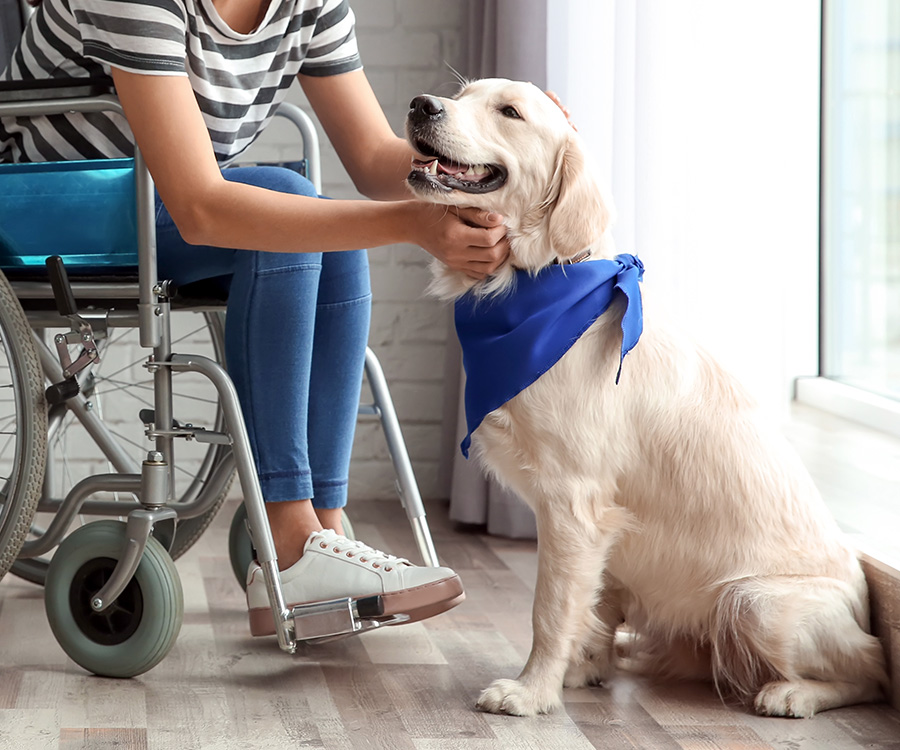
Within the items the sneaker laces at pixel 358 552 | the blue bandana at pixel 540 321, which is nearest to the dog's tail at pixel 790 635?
the blue bandana at pixel 540 321

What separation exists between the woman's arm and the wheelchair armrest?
1.6 inches

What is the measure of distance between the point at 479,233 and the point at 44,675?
890mm

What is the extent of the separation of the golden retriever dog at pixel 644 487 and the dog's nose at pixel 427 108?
0.20ft

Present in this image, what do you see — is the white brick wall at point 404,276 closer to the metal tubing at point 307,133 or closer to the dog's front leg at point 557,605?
the metal tubing at point 307,133

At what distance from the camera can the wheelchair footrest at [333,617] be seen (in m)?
1.52

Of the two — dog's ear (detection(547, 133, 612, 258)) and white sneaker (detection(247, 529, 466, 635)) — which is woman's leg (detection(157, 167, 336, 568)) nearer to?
white sneaker (detection(247, 529, 466, 635))

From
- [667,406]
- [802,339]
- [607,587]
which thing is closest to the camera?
[667,406]

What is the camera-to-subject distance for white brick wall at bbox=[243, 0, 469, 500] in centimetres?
277

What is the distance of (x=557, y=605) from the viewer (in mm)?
1483

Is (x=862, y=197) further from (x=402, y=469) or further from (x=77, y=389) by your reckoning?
(x=77, y=389)

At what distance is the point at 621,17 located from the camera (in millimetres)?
2074

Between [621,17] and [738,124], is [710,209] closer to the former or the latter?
[738,124]

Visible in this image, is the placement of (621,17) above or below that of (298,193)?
above

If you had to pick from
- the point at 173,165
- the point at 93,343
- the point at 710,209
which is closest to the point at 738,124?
the point at 710,209
